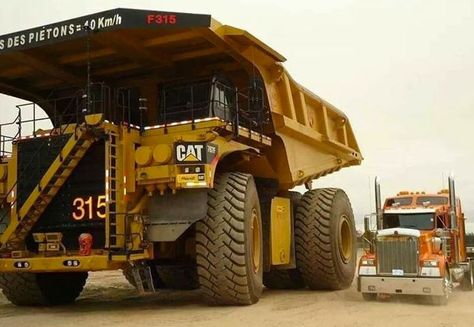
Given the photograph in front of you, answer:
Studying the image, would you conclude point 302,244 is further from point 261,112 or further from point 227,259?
point 227,259

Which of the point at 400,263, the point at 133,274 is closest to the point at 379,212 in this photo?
the point at 400,263

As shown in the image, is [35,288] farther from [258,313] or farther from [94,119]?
[258,313]

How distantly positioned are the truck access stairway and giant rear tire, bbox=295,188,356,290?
448 centimetres

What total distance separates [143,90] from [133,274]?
3644 mm

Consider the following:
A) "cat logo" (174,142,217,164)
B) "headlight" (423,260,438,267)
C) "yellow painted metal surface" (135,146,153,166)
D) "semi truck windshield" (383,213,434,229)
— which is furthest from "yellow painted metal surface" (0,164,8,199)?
"semi truck windshield" (383,213,434,229)

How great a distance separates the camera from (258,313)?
A: 27.3ft

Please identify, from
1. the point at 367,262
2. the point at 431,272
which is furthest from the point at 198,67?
the point at 431,272

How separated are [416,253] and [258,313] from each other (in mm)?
3082

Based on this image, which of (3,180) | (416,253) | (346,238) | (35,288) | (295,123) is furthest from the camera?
(346,238)

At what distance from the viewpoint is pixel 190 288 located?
12742mm

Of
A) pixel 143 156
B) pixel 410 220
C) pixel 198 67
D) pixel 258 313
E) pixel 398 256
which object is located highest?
pixel 198 67

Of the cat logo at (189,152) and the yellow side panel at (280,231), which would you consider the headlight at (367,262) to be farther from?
the cat logo at (189,152)

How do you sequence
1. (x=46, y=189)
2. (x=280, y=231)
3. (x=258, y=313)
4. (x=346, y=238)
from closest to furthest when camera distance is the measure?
1. (x=258, y=313)
2. (x=46, y=189)
3. (x=280, y=231)
4. (x=346, y=238)

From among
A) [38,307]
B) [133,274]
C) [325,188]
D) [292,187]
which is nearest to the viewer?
[133,274]
